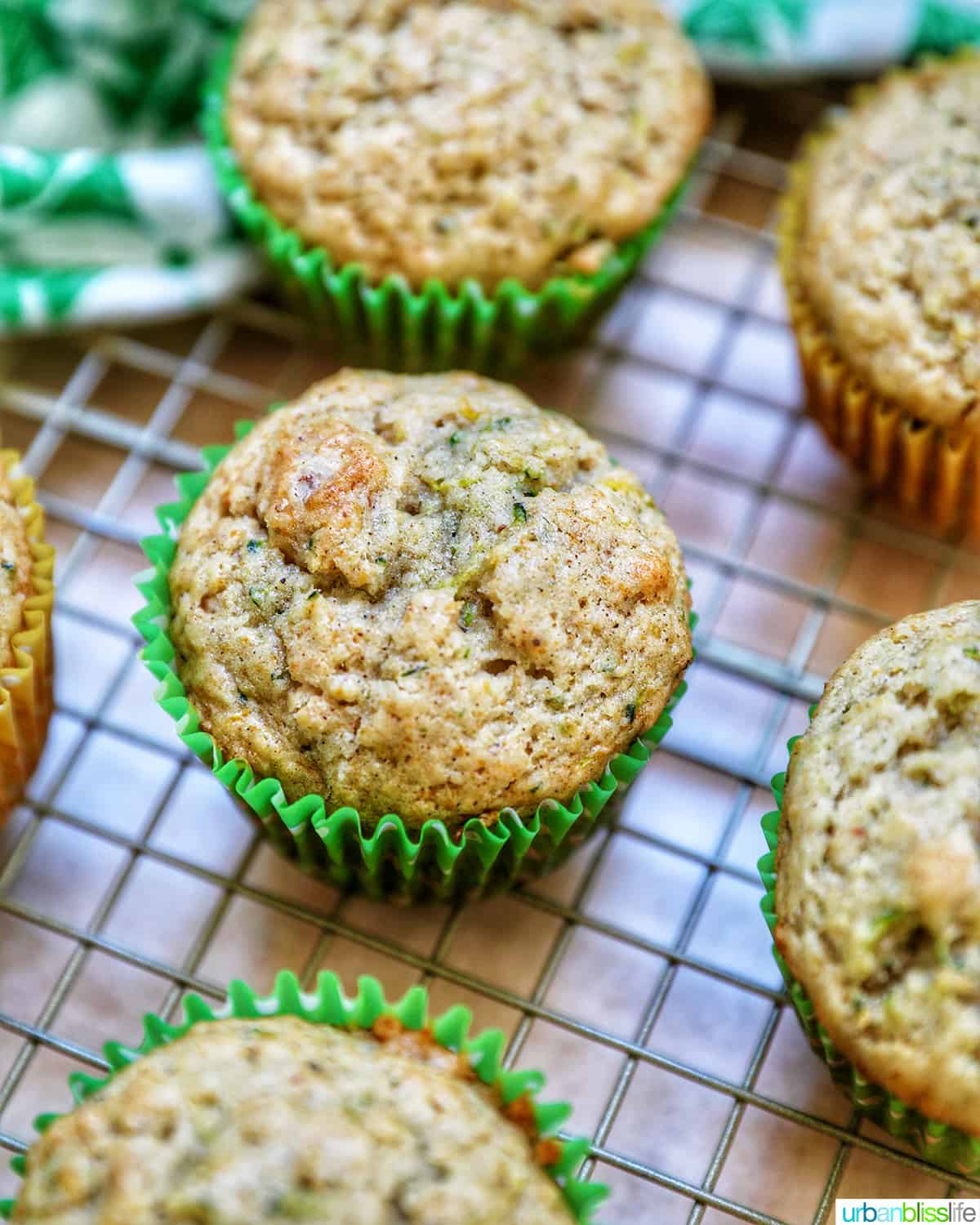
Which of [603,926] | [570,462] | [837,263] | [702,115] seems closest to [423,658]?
[570,462]

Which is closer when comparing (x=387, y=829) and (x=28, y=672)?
(x=387, y=829)

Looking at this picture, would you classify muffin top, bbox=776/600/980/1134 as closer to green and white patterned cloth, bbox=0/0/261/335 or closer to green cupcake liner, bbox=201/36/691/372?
green cupcake liner, bbox=201/36/691/372

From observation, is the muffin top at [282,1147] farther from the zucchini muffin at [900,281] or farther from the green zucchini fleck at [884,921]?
the zucchini muffin at [900,281]

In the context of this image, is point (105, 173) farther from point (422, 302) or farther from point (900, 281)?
point (900, 281)

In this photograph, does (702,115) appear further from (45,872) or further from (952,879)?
(45,872)

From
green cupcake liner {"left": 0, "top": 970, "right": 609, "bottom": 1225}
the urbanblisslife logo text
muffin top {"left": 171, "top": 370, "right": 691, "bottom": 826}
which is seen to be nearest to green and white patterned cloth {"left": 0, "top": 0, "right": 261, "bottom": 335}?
muffin top {"left": 171, "top": 370, "right": 691, "bottom": 826}

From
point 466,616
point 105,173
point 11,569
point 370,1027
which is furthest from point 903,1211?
point 105,173
